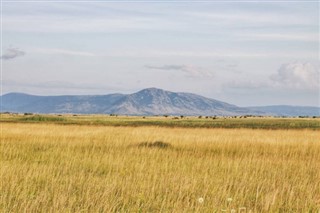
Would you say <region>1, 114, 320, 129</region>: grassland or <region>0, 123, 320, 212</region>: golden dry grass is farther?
<region>1, 114, 320, 129</region>: grassland

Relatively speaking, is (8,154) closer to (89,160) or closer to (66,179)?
(89,160)

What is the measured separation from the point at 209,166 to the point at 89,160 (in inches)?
164

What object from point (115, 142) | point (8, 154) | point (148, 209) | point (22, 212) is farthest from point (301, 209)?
point (115, 142)

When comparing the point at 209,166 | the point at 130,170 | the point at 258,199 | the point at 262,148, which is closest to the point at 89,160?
the point at 130,170

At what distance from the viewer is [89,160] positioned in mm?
17562

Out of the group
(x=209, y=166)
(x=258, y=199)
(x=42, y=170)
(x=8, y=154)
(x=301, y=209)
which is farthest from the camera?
(x=8, y=154)

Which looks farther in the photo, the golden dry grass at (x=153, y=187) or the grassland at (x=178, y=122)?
the grassland at (x=178, y=122)

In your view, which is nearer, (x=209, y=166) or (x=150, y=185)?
(x=150, y=185)

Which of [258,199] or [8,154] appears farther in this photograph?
[8,154]

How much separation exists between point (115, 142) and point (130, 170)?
1191 centimetres

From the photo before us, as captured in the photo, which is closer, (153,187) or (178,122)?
(153,187)

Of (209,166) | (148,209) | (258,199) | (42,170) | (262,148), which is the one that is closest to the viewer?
(148,209)

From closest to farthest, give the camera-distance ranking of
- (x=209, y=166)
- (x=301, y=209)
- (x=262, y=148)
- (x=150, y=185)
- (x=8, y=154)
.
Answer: (x=301, y=209)
(x=150, y=185)
(x=209, y=166)
(x=8, y=154)
(x=262, y=148)

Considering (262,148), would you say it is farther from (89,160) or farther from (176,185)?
(176,185)
